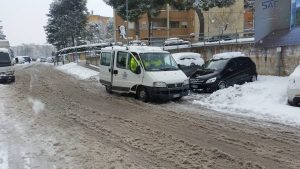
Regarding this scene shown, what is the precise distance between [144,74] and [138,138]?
688 cm

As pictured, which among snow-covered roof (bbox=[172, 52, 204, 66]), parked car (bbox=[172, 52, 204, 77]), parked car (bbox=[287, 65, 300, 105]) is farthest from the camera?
snow-covered roof (bbox=[172, 52, 204, 66])

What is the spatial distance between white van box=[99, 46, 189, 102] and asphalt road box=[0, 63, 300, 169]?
96cm

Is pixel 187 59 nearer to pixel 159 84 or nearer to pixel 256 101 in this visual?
pixel 159 84

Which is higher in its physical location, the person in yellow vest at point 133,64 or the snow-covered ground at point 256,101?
the person in yellow vest at point 133,64

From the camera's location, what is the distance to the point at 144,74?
53.5 feet

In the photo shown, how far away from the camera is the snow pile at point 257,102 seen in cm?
1242

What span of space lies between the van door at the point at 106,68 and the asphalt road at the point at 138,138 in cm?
371

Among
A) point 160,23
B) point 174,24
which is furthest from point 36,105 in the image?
point 174,24

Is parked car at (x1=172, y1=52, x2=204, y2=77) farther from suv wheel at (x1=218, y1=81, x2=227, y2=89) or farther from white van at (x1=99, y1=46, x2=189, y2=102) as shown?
white van at (x1=99, y1=46, x2=189, y2=102)

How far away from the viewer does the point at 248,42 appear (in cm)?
2348

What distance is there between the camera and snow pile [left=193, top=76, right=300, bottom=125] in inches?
489

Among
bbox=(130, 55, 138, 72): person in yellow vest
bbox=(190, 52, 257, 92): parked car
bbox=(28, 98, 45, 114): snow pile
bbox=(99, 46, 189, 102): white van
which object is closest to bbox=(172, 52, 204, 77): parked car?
bbox=(190, 52, 257, 92): parked car

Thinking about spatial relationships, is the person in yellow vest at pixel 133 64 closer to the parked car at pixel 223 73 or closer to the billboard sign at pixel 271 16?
the parked car at pixel 223 73

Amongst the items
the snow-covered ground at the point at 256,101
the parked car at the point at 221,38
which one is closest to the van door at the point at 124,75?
the snow-covered ground at the point at 256,101
